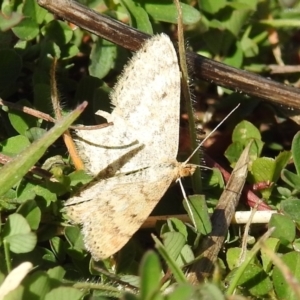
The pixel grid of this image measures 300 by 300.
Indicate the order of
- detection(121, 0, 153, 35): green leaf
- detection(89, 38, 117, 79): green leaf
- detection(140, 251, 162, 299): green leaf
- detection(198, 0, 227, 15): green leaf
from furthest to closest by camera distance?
detection(198, 0, 227, 15): green leaf < detection(89, 38, 117, 79): green leaf < detection(121, 0, 153, 35): green leaf < detection(140, 251, 162, 299): green leaf

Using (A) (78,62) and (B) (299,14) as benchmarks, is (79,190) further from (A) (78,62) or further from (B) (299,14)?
(B) (299,14)

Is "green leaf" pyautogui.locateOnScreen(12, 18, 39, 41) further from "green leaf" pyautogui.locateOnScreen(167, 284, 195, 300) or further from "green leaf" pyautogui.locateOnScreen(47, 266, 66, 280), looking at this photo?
"green leaf" pyautogui.locateOnScreen(167, 284, 195, 300)

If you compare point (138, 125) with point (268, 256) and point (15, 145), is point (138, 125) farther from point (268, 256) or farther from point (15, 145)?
point (268, 256)

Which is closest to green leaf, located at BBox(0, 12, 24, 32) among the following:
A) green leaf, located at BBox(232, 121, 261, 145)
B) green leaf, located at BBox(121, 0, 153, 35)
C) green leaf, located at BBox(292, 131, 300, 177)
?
green leaf, located at BBox(121, 0, 153, 35)

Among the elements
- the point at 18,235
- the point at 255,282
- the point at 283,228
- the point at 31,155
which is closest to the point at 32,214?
the point at 18,235

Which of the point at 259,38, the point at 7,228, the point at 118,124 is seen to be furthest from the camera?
the point at 259,38

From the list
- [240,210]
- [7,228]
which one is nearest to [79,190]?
[7,228]
